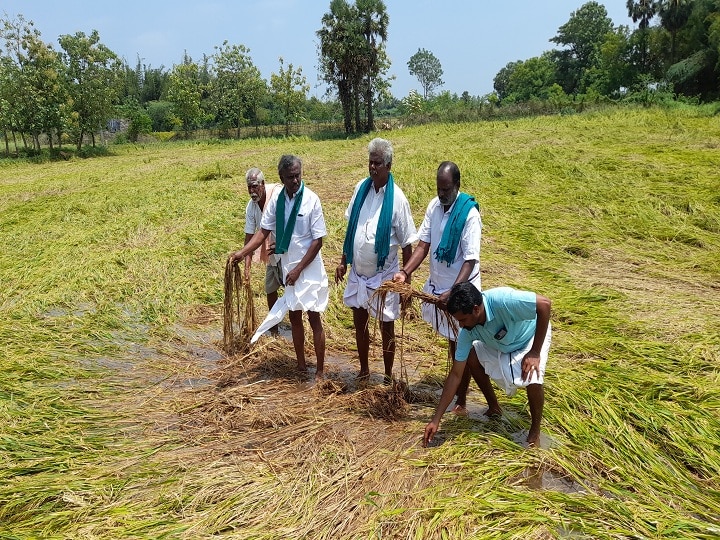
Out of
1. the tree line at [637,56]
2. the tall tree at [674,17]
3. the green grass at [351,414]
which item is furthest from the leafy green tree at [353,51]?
the green grass at [351,414]

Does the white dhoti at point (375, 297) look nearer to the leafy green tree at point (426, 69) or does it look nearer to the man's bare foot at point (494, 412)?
the man's bare foot at point (494, 412)

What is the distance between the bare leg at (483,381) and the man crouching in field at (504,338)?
0.40 feet

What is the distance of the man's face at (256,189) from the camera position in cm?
478

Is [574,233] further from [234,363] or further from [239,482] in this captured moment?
[239,482]

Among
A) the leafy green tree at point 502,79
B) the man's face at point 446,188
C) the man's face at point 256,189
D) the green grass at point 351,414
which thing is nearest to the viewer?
the green grass at point 351,414

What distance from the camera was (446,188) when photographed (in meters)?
3.27

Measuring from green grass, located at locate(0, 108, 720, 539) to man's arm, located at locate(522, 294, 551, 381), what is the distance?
0.48 metres

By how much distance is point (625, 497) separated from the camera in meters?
2.63

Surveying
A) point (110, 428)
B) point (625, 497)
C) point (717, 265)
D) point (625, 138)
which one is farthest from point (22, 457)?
point (625, 138)

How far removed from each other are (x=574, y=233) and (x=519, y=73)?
196ft

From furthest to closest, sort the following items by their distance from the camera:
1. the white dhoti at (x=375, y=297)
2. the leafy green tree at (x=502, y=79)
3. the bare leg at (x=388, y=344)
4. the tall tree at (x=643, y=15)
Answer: the leafy green tree at (x=502, y=79), the tall tree at (x=643, y=15), the bare leg at (x=388, y=344), the white dhoti at (x=375, y=297)

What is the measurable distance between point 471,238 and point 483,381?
2.93 feet

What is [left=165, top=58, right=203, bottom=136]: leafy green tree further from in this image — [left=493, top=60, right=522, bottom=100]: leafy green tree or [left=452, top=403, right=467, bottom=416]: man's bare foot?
[left=493, top=60, right=522, bottom=100]: leafy green tree

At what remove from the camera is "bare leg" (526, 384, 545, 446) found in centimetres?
299
